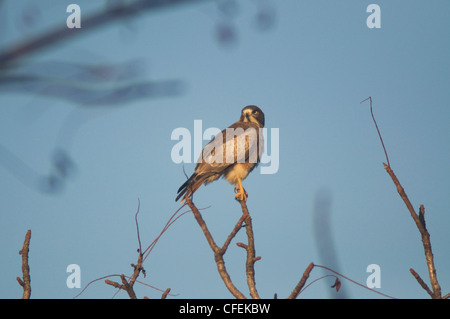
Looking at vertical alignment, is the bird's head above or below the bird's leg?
above

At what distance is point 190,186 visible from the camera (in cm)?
744

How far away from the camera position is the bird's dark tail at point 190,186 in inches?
282

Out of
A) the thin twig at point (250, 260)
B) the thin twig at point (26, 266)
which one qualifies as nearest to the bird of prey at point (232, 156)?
the thin twig at point (250, 260)

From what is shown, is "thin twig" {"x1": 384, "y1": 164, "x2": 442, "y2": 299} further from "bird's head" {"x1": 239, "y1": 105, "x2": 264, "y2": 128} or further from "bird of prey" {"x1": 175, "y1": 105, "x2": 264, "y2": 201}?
"bird's head" {"x1": 239, "y1": 105, "x2": 264, "y2": 128}

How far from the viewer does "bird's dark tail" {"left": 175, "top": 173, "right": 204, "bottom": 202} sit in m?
7.15

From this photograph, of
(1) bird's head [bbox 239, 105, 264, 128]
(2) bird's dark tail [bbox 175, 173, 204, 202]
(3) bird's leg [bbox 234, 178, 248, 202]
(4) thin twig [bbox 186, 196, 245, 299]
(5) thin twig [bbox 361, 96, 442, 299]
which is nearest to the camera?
(5) thin twig [bbox 361, 96, 442, 299]

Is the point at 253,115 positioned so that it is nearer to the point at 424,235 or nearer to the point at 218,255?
the point at 218,255

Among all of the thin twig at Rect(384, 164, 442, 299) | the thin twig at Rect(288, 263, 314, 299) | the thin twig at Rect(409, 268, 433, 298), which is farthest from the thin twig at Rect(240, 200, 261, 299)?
the thin twig at Rect(384, 164, 442, 299)

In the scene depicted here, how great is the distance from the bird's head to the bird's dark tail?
289cm

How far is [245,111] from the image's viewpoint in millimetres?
10633

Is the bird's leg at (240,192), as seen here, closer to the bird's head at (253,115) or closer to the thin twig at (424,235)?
the bird's head at (253,115)

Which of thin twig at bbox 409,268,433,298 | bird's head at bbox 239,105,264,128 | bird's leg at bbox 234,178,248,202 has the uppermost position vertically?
bird's head at bbox 239,105,264,128

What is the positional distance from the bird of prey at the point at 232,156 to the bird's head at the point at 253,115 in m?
0.20
